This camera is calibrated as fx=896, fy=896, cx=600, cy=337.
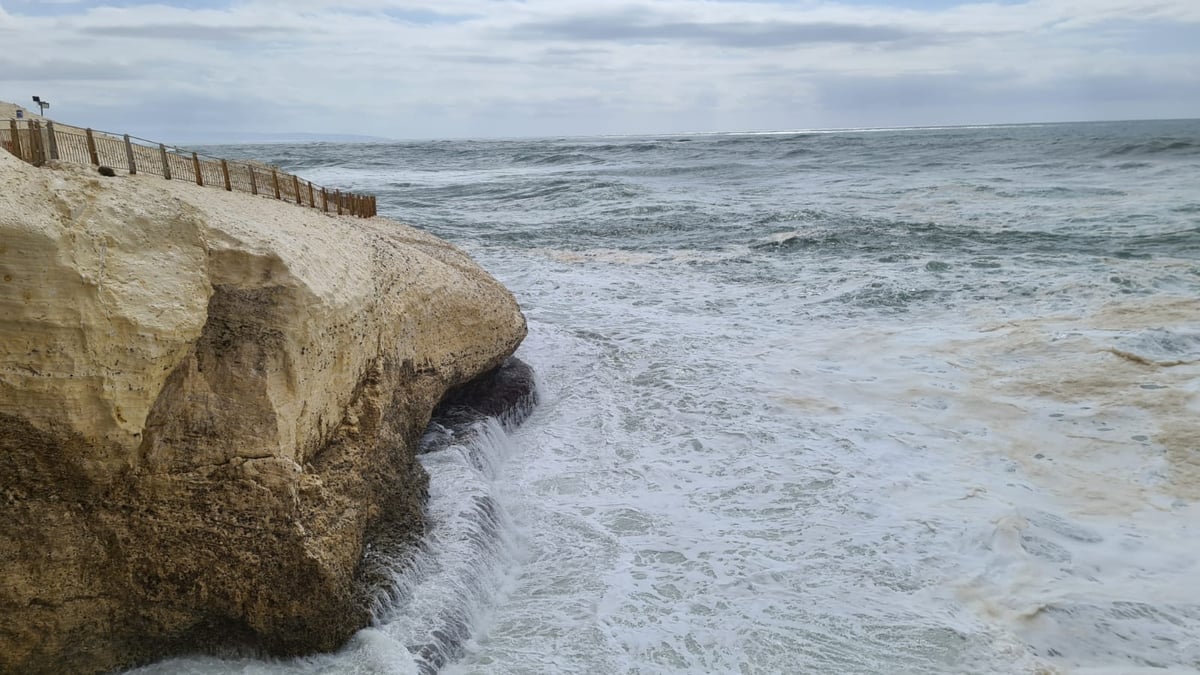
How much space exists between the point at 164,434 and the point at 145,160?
2141 mm

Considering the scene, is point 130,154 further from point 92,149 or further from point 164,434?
point 164,434

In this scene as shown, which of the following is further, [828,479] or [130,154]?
[828,479]

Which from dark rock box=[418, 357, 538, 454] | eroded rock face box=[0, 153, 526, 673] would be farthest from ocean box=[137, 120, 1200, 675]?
eroded rock face box=[0, 153, 526, 673]

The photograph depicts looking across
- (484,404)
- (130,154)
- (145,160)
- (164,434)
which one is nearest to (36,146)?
(130,154)

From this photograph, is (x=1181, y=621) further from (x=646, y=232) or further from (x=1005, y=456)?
(x=646, y=232)

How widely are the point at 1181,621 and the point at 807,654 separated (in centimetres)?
207

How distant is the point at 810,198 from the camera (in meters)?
25.4

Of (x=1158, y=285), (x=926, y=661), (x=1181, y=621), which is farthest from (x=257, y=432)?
(x=1158, y=285)

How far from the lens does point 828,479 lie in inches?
259

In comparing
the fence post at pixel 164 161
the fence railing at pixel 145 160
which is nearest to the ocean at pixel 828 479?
the fence railing at pixel 145 160

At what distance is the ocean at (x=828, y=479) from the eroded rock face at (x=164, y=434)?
14.2 inches

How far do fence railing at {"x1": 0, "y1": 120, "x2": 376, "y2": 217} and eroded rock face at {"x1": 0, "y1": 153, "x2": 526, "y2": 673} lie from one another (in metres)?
0.30

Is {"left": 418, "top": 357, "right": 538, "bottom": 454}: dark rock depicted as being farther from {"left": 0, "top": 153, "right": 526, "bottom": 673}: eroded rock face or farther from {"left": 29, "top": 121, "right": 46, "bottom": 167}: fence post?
{"left": 29, "top": 121, "right": 46, "bottom": 167}: fence post

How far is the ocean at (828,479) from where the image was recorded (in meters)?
4.68
